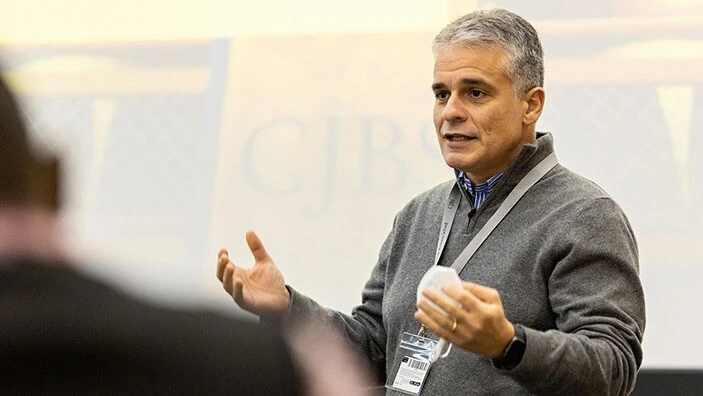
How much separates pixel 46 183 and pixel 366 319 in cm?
201

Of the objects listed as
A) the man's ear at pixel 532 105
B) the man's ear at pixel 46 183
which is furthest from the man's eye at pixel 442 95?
the man's ear at pixel 46 183

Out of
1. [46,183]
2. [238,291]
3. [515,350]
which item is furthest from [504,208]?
[46,183]

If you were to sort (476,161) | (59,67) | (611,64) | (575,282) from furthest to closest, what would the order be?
(59,67)
(611,64)
(476,161)
(575,282)

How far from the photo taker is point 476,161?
2.54 meters

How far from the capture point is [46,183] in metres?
0.81

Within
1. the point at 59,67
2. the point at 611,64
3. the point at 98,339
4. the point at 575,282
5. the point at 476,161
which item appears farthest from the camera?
the point at 59,67

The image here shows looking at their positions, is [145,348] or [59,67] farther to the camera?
[59,67]

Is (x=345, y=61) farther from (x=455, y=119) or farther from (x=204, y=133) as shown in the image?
(x=455, y=119)

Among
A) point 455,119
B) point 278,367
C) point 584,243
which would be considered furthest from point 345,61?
point 278,367

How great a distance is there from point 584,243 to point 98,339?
1634 mm

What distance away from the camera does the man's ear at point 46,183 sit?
80 centimetres

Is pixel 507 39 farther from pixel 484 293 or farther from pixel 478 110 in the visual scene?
pixel 484 293

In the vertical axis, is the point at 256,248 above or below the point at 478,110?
below

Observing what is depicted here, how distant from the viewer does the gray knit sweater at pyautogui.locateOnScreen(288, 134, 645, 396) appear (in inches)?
84.7
